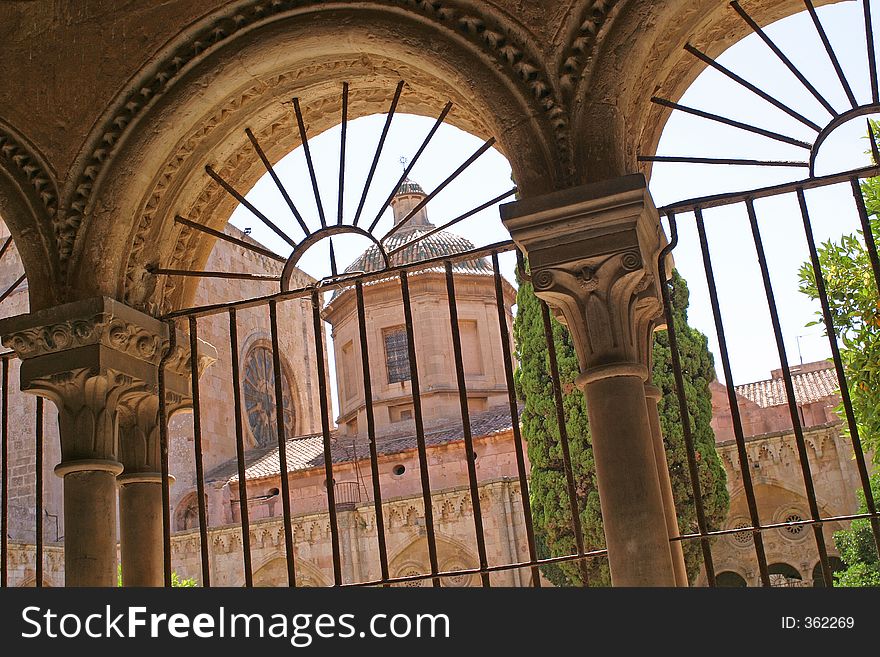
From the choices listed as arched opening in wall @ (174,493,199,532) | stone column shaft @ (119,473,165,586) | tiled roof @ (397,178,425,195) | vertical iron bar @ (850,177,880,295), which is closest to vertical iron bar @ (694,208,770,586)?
vertical iron bar @ (850,177,880,295)

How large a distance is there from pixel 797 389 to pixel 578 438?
12485mm

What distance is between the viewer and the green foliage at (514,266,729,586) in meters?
14.1

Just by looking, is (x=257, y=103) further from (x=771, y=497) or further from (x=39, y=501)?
(x=771, y=497)

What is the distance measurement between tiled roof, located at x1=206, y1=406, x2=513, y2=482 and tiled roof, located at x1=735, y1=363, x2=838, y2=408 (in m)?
6.36

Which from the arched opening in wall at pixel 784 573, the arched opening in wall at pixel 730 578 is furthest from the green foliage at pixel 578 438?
the arched opening in wall at pixel 784 573

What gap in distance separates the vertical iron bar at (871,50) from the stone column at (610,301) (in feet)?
3.58

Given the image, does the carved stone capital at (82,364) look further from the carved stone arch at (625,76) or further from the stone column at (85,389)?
the carved stone arch at (625,76)

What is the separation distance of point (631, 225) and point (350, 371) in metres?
21.7

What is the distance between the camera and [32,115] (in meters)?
5.47

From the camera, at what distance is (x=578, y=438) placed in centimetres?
1412

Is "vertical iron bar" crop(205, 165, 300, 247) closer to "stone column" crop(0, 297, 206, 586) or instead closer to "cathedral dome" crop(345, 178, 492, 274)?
"stone column" crop(0, 297, 206, 586)

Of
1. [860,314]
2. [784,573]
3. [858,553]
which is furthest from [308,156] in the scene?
[784,573]

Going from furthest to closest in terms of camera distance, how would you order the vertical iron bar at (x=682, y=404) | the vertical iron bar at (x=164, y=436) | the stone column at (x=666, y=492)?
the vertical iron bar at (x=164, y=436) → the stone column at (x=666, y=492) → the vertical iron bar at (x=682, y=404)

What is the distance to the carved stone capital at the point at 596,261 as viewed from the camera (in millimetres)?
4156
